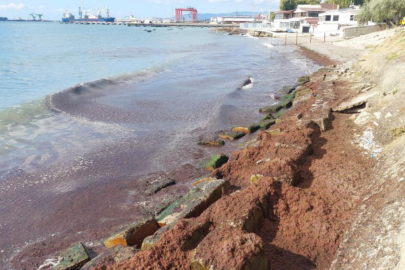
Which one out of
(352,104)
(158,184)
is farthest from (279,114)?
(158,184)

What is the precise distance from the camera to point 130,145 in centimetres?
1317

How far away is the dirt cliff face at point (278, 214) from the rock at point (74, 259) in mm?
1693

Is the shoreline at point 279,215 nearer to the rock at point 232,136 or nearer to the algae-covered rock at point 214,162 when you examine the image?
the algae-covered rock at point 214,162

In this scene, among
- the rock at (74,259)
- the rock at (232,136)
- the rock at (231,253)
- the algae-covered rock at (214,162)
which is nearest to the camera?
the rock at (231,253)

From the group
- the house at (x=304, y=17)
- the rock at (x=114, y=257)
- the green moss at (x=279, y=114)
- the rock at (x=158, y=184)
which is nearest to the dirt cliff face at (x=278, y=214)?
the rock at (x=114, y=257)

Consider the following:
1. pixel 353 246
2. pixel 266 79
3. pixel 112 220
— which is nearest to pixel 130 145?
pixel 112 220

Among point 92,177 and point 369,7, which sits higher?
point 369,7

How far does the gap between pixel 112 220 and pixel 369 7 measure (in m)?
50.5

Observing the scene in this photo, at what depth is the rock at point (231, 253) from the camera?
420cm

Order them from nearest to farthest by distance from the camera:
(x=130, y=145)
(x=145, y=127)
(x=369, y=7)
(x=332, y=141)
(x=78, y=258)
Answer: (x=78, y=258) < (x=332, y=141) < (x=130, y=145) < (x=145, y=127) < (x=369, y=7)

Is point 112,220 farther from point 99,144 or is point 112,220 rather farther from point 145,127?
point 145,127

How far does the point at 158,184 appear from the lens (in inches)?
377

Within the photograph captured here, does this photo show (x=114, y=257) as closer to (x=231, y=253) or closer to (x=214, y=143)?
(x=231, y=253)

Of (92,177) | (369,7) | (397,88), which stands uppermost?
(369,7)
